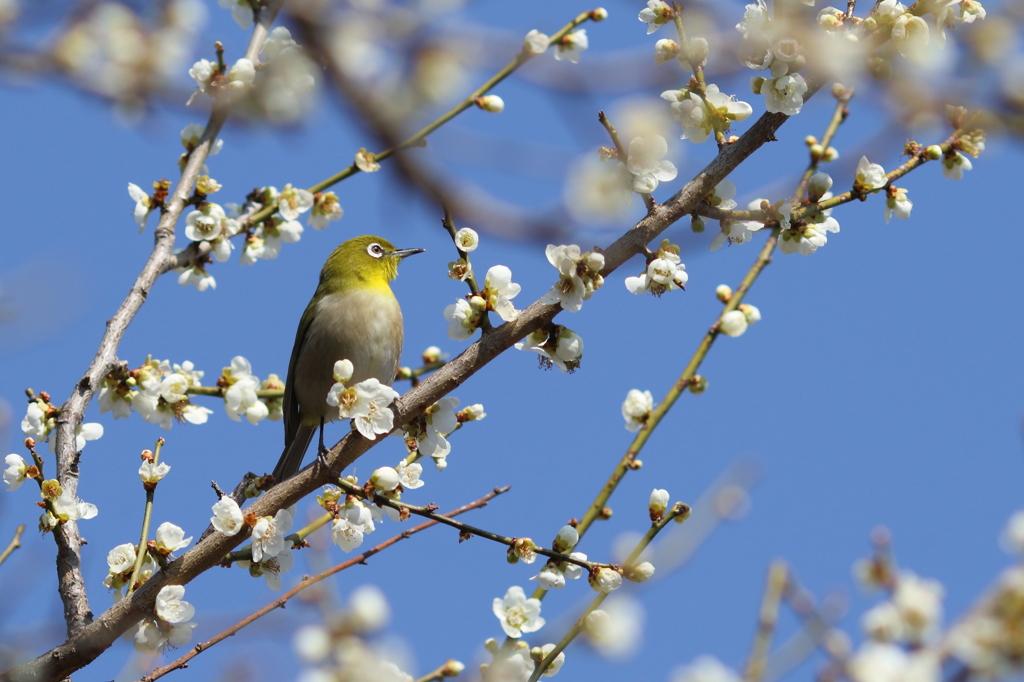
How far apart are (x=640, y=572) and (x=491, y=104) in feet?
9.24

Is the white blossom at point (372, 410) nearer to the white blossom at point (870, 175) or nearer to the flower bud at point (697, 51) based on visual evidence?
the flower bud at point (697, 51)

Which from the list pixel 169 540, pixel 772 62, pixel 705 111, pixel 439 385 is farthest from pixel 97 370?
pixel 772 62

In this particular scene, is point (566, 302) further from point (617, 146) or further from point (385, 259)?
point (385, 259)

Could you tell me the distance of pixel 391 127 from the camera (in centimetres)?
186

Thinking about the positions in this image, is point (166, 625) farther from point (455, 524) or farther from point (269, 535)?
point (455, 524)

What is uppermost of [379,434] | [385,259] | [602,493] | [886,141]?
[385,259]

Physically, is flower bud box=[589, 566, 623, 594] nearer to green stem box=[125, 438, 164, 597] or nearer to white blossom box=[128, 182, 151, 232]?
green stem box=[125, 438, 164, 597]

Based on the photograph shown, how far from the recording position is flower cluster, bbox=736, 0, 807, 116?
3.61 m

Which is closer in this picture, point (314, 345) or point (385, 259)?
point (314, 345)

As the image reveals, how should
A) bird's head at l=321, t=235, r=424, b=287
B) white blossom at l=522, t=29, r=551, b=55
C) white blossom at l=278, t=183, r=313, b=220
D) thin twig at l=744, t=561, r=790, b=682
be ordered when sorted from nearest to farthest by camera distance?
thin twig at l=744, t=561, r=790, b=682
white blossom at l=522, t=29, r=551, b=55
white blossom at l=278, t=183, r=313, b=220
bird's head at l=321, t=235, r=424, b=287

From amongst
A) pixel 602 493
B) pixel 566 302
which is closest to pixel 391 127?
pixel 566 302

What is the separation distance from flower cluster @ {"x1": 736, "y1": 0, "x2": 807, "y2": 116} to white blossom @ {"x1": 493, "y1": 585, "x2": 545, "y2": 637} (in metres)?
2.23

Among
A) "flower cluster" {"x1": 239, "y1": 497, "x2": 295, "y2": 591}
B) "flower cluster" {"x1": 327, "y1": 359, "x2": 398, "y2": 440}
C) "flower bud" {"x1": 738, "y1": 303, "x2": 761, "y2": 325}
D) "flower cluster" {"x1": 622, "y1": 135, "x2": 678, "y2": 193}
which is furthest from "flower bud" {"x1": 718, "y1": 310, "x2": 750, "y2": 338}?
"flower cluster" {"x1": 239, "y1": 497, "x2": 295, "y2": 591}

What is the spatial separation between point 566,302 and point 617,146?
25.4 inches
